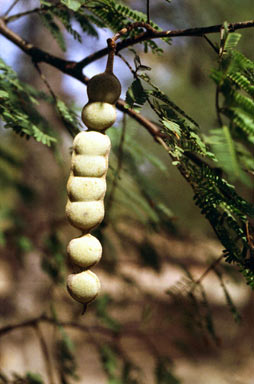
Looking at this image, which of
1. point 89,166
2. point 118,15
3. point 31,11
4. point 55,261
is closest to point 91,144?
point 89,166

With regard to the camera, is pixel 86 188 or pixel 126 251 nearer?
pixel 86 188

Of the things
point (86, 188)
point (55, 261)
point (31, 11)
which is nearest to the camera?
Answer: point (86, 188)

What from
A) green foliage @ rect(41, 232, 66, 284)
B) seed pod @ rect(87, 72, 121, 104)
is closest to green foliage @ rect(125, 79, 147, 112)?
seed pod @ rect(87, 72, 121, 104)

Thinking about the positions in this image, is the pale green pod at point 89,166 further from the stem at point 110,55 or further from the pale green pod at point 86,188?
the stem at point 110,55

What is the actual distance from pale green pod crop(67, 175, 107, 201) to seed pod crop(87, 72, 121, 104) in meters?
0.09

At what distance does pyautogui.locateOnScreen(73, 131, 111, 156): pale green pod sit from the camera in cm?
48

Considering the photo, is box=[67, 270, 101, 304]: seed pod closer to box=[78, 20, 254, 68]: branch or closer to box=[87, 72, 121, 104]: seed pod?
box=[87, 72, 121, 104]: seed pod

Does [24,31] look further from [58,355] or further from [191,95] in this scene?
[58,355]

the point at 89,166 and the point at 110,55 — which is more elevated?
the point at 110,55

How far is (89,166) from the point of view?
1.57ft

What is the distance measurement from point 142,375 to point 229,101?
0.96 m

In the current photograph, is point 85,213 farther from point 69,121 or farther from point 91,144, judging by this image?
point 69,121

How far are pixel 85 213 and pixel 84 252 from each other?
47 mm

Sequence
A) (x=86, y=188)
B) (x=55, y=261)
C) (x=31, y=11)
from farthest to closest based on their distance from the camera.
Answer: (x=55, y=261) < (x=31, y=11) < (x=86, y=188)
